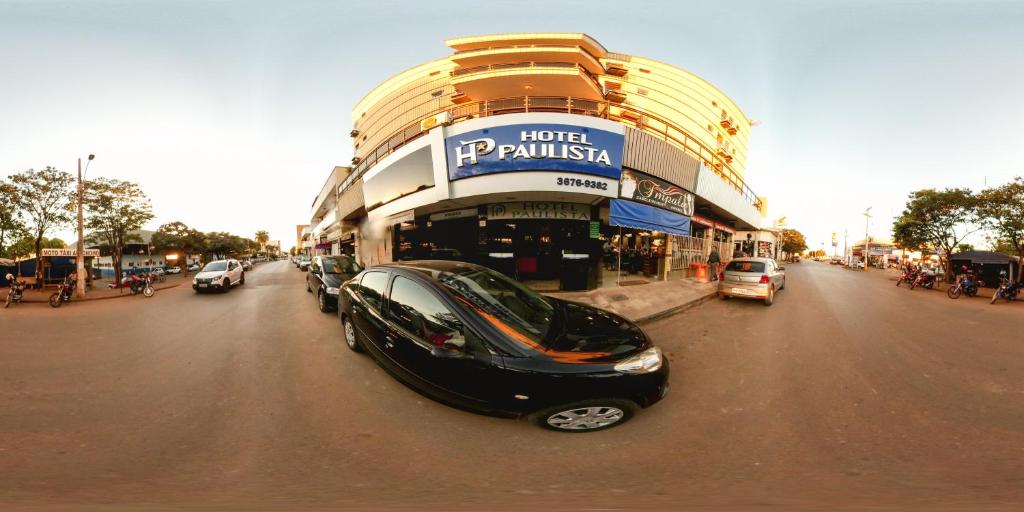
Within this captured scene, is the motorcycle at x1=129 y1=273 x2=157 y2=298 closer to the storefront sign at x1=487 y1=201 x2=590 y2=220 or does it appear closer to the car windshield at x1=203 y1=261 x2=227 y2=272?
the car windshield at x1=203 y1=261 x2=227 y2=272

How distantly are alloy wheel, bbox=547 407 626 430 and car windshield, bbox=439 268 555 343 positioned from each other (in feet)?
2.21

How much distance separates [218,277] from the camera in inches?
473

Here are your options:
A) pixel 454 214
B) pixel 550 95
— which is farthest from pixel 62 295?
pixel 550 95

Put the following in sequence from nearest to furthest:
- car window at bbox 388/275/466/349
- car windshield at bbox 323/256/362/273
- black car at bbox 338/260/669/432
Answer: black car at bbox 338/260/669/432 → car window at bbox 388/275/466/349 → car windshield at bbox 323/256/362/273

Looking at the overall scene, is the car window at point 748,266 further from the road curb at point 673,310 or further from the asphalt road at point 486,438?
the asphalt road at point 486,438

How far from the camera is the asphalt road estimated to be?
7.23ft

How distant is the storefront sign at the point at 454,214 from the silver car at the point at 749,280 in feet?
27.6

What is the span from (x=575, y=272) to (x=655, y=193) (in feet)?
14.2

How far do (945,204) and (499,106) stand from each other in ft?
84.7

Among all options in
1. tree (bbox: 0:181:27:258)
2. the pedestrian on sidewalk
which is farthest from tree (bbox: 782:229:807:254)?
tree (bbox: 0:181:27:258)

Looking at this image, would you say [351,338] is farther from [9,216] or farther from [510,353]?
[9,216]

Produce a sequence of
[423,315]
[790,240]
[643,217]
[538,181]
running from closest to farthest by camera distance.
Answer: [423,315], [538,181], [643,217], [790,240]

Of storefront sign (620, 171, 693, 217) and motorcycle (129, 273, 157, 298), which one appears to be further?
motorcycle (129, 273, 157, 298)

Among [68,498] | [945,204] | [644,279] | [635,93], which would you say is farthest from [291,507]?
[945,204]
